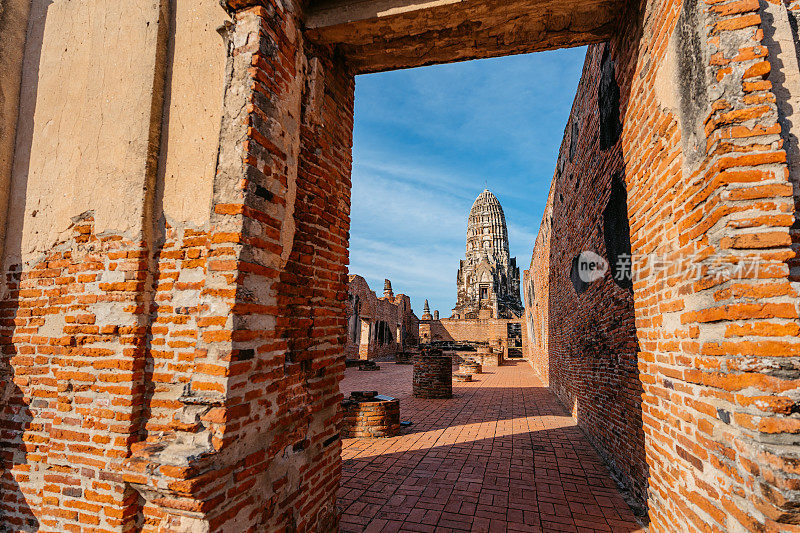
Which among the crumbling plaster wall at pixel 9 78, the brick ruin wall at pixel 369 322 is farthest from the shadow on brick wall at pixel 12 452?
the brick ruin wall at pixel 369 322

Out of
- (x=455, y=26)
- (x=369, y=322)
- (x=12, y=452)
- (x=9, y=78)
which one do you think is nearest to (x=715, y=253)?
(x=455, y=26)

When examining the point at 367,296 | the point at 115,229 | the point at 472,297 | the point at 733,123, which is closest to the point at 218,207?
the point at 115,229

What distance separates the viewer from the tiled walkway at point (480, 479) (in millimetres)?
3678

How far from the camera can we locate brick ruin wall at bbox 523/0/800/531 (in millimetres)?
1649

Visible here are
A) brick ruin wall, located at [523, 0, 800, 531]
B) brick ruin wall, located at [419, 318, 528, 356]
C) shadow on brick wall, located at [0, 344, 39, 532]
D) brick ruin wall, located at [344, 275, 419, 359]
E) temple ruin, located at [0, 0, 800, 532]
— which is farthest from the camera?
brick ruin wall, located at [419, 318, 528, 356]

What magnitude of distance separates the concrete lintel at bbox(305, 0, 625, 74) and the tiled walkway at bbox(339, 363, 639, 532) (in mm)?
4465

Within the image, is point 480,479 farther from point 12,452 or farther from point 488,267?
point 488,267

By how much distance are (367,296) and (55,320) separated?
1866 centimetres

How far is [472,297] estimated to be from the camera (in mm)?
50125

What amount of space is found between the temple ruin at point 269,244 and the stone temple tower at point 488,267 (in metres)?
42.9

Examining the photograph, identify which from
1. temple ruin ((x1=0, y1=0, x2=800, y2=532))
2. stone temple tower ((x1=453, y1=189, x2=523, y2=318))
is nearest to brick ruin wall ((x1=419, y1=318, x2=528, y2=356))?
stone temple tower ((x1=453, y1=189, x2=523, y2=318))

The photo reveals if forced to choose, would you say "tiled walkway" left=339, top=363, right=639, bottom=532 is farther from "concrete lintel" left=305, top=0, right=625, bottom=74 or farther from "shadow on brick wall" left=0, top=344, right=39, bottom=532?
"concrete lintel" left=305, top=0, right=625, bottom=74

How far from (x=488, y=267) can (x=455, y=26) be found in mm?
48164

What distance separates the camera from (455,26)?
3.11 m
